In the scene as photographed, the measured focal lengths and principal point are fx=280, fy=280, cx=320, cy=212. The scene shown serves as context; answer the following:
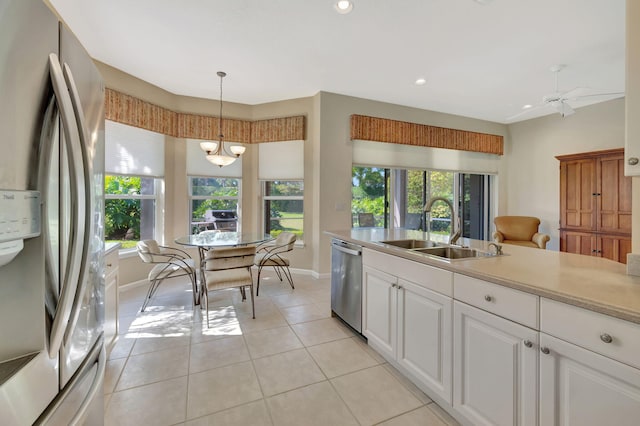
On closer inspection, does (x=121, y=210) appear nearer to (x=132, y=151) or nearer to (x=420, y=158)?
(x=132, y=151)

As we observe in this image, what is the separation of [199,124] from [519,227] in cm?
565

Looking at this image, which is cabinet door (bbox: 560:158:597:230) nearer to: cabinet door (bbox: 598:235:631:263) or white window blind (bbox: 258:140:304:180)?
cabinet door (bbox: 598:235:631:263)

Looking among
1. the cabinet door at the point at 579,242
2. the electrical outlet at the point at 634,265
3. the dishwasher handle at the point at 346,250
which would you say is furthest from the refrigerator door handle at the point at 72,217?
the cabinet door at the point at 579,242

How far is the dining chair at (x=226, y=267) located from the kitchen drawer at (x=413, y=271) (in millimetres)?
1289

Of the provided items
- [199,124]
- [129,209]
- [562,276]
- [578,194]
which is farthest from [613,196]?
[129,209]

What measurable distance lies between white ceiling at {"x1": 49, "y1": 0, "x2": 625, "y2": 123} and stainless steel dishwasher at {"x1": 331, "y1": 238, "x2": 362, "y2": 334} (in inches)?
84.9

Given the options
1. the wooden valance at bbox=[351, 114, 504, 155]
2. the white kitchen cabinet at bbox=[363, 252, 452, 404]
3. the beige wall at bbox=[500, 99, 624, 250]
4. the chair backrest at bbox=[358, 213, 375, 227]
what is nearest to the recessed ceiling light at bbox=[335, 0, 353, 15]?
the wooden valance at bbox=[351, 114, 504, 155]

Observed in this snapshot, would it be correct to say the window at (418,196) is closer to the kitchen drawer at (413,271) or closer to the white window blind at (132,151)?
the kitchen drawer at (413,271)

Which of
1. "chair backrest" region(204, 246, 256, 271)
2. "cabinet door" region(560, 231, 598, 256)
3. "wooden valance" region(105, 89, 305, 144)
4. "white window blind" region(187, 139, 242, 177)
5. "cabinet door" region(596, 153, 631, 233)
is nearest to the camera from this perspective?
"chair backrest" region(204, 246, 256, 271)

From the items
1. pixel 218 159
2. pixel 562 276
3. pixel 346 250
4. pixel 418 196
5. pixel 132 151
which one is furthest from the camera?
pixel 418 196

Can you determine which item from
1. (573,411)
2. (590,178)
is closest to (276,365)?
(573,411)

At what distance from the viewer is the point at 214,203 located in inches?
186

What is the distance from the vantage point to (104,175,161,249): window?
3787 mm

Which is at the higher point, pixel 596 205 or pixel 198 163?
pixel 198 163
